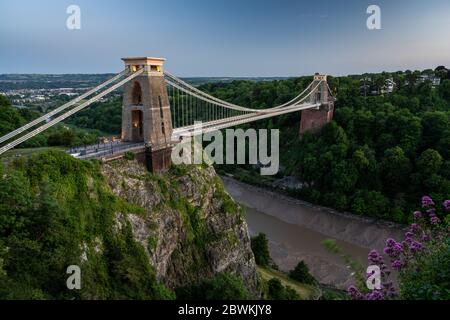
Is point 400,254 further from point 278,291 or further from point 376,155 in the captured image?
point 376,155

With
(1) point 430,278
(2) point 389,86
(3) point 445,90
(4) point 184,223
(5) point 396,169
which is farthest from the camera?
(2) point 389,86

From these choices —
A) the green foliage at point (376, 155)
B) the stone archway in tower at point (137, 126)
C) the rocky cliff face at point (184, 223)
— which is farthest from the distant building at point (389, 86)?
the stone archway in tower at point (137, 126)

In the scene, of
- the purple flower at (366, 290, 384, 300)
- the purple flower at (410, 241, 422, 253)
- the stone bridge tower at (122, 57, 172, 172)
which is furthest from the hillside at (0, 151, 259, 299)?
the purple flower at (410, 241, 422, 253)

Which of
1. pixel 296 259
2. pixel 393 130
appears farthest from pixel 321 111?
pixel 296 259

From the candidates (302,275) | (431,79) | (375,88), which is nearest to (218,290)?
(302,275)

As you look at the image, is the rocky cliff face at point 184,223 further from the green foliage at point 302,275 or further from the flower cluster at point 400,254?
the flower cluster at point 400,254

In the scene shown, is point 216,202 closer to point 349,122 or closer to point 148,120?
point 148,120

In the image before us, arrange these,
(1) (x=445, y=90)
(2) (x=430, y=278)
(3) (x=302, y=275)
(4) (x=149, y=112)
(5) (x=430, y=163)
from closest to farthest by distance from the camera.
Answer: (2) (x=430, y=278), (4) (x=149, y=112), (3) (x=302, y=275), (5) (x=430, y=163), (1) (x=445, y=90)
